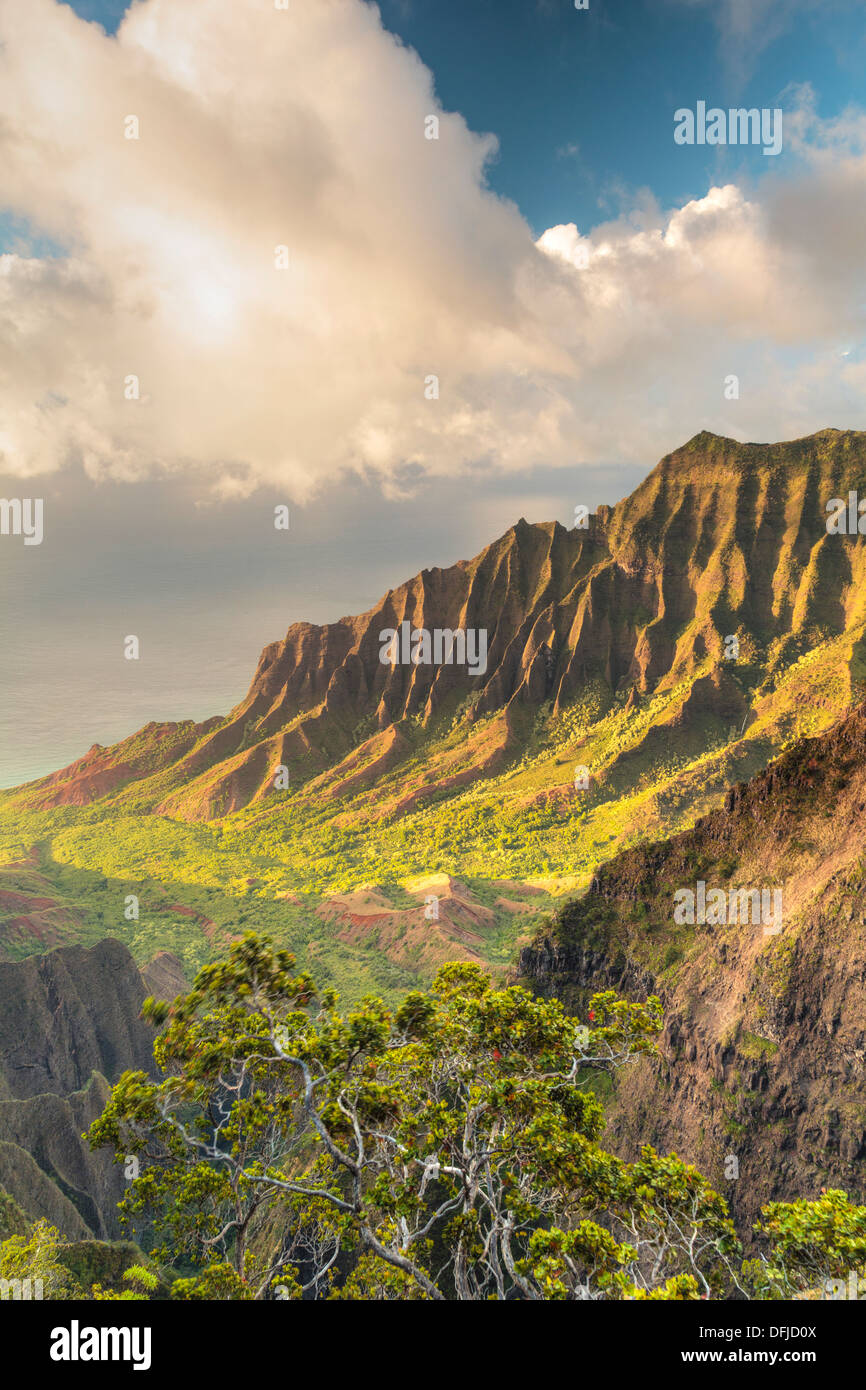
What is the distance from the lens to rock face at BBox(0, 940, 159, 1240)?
33094mm

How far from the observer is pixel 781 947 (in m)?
25.6

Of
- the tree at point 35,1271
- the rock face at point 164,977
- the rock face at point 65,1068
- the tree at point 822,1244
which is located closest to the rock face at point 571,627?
the rock face at point 164,977

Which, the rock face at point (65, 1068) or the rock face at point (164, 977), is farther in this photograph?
the rock face at point (164, 977)

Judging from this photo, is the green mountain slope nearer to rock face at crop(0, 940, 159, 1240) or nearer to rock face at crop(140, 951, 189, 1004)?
rock face at crop(140, 951, 189, 1004)

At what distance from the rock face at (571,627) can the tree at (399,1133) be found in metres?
107

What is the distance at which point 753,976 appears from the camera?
26.4 m

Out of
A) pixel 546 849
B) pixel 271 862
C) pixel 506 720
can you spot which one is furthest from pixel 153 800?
pixel 546 849

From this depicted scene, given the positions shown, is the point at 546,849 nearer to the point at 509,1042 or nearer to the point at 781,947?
the point at 781,947

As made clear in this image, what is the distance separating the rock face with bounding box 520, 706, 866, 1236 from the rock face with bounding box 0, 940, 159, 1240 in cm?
3112

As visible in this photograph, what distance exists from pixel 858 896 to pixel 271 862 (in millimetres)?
105373

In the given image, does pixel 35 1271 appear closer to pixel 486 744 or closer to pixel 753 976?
pixel 753 976

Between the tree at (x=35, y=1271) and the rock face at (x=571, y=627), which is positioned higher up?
the rock face at (x=571, y=627)

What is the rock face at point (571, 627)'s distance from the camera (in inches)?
5123

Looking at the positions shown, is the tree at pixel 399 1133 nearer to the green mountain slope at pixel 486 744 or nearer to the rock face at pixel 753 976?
the rock face at pixel 753 976
